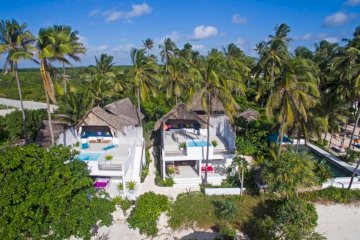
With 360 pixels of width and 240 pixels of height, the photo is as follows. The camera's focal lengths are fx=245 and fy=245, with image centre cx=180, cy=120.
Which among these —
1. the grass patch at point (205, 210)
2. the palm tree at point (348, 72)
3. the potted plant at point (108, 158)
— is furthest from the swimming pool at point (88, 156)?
the palm tree at point (348, 72)

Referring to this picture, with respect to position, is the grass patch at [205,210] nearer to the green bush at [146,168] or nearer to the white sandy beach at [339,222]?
the white sandy beach at [339,222]

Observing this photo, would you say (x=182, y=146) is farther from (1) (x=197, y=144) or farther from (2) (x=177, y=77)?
(2) (x=177, y=77)

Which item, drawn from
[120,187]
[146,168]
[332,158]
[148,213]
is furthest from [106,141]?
[332,158]

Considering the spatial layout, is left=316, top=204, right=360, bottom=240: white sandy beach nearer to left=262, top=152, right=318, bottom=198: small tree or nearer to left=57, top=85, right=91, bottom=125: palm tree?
left=262, top=152, right=318, bottom=198: small tree

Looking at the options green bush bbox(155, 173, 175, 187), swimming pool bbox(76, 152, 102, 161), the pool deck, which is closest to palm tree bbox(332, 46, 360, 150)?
the pool deck

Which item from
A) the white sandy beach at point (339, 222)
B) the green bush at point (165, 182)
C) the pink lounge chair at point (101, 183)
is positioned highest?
the pink lounge chair at point (101, 183)
